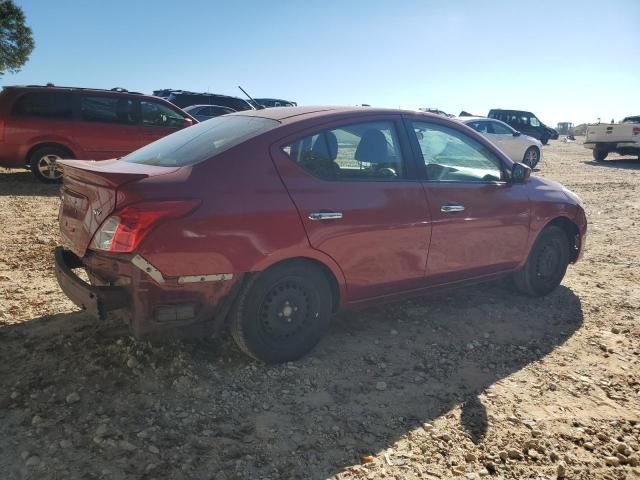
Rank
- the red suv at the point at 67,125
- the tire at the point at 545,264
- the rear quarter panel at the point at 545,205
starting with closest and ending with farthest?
the rear quarter panel at the point at 545,205
the tire at the point at 545,264
the red suv at the point at 67,125

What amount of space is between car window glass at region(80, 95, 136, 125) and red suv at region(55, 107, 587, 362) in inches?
264

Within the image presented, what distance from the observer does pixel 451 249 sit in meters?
3.90

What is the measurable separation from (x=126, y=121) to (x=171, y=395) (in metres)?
8.12

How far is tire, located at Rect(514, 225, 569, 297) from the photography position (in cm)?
466

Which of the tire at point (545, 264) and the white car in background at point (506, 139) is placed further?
the white car in background at point (506, 139)

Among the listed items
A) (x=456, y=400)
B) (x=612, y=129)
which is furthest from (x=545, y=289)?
(x=612, y=129)

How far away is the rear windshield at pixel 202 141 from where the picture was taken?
10.1 feet

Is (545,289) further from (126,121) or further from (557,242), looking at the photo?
(126,121)

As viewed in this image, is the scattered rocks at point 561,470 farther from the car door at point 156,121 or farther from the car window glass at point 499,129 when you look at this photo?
the car window glass at point 499,129

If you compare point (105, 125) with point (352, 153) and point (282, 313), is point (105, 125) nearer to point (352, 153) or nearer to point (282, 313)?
point (352, 153)

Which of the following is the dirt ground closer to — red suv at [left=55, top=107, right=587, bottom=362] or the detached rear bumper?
red suv at [left=55, top=107, right=587, bottom=362]

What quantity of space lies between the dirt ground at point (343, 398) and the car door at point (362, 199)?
24.0 inches

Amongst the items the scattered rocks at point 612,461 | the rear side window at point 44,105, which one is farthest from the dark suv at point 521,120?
the scattered rocks at point 612,461

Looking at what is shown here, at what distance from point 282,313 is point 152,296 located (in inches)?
32.7
